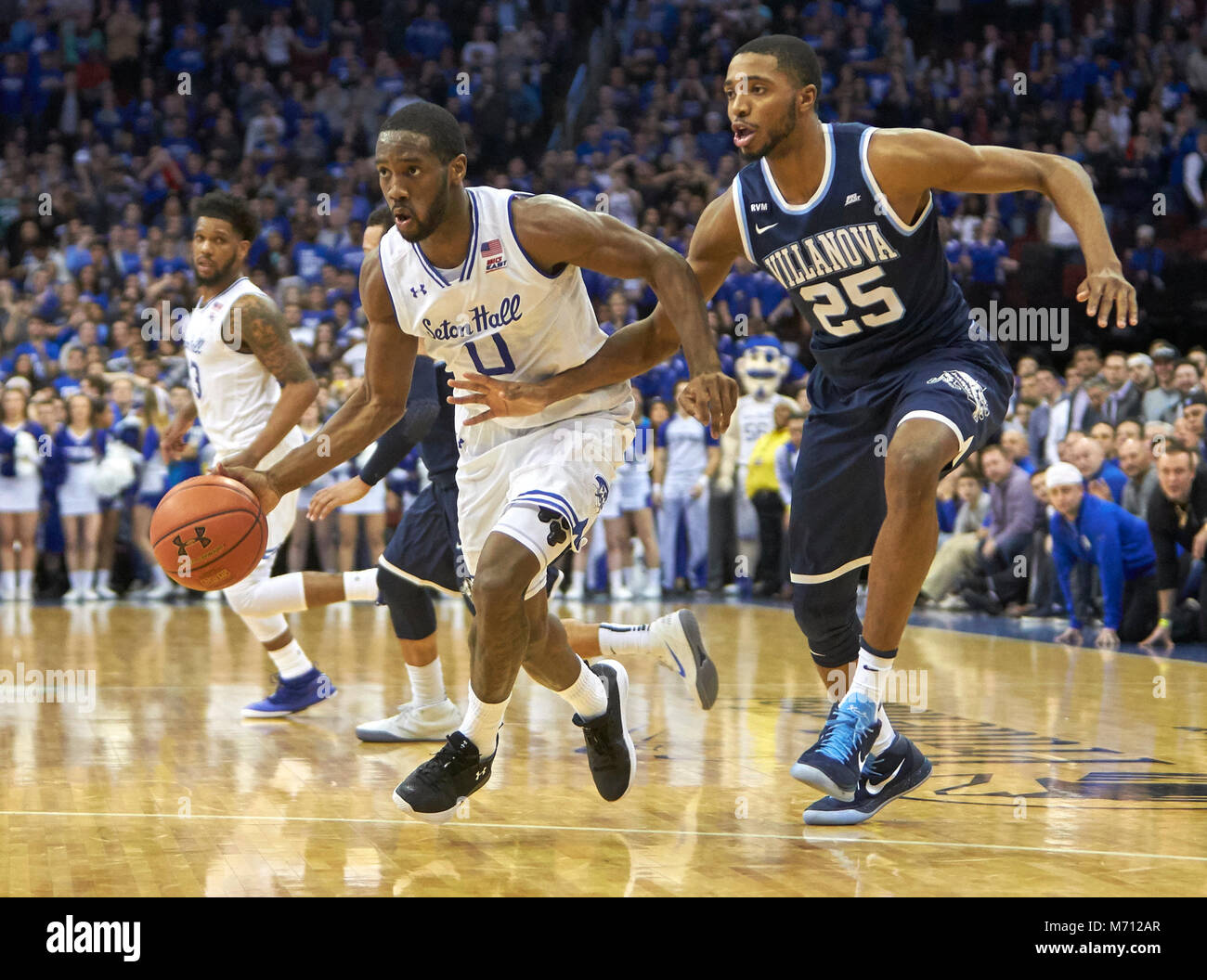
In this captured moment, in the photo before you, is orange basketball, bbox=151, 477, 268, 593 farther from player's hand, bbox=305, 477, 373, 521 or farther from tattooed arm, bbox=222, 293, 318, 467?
tattooed arm, bbox=222, 293, 318, 467

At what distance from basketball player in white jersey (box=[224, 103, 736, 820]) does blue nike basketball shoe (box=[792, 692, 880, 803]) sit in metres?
0.70

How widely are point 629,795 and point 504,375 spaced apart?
1437 mm

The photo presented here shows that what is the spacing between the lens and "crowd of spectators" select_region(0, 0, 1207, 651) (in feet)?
41.5

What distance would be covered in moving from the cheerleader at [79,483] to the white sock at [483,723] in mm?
8943

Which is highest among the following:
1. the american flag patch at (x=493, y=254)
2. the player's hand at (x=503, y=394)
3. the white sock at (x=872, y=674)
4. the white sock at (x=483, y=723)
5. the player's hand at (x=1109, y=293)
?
the american flag patch at (x=493, y=254)

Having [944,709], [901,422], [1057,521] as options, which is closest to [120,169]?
[1057,521]

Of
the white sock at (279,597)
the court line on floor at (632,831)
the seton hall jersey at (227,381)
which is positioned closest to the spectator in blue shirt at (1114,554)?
the white sock at (279,597)

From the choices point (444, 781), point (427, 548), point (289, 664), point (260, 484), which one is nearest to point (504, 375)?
point (260, 484)

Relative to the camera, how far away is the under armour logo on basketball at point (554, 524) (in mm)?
4066

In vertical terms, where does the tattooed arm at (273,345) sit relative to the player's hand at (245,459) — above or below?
above

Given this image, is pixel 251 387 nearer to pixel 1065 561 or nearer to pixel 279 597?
pixel 279 597

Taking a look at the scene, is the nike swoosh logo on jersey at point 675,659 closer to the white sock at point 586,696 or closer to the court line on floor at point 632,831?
the white sock at point 586,696
